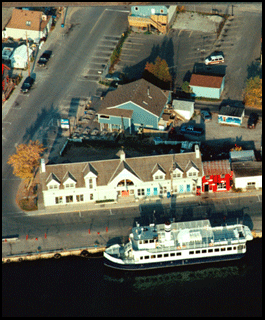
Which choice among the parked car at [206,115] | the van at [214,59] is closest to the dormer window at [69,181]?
the parked car at [206,115]

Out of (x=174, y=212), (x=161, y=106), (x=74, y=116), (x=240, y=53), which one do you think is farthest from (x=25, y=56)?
(x=174, y=212)

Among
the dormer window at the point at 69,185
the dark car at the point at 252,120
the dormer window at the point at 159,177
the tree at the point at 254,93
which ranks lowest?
the dormer window at the point at 69,185

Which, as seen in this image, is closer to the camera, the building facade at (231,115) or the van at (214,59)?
the building facade at (231,115)

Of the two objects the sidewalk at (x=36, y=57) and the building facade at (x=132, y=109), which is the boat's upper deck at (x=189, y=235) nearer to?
the building facade at (x=132, y=109)

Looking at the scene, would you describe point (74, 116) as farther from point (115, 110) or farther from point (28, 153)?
point (28, 153)

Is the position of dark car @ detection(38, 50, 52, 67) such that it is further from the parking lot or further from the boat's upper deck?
the boat's upper deck

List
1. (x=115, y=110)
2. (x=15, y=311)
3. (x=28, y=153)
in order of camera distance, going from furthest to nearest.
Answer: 1. (x=115, y=110)
2. (x=28, y=153)
3. (x=15, y=311)

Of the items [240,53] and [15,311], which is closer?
[15,311]
